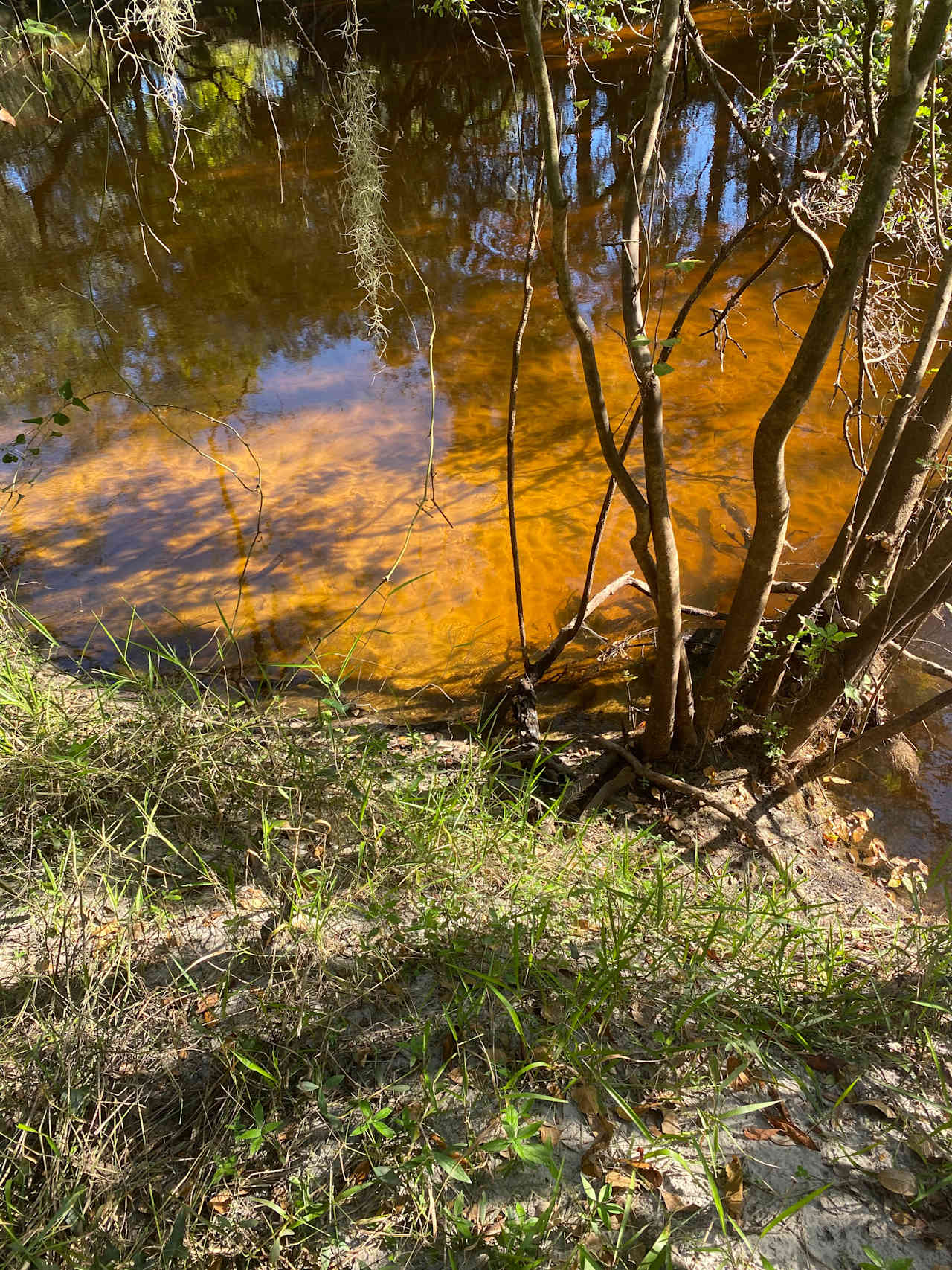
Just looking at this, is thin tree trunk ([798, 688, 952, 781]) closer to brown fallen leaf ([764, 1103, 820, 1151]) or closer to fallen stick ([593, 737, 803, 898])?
fallen stick ([593, 737, 803, 898])

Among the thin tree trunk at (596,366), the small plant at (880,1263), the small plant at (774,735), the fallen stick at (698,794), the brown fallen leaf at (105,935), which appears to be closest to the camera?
the small plant at (880,1263)

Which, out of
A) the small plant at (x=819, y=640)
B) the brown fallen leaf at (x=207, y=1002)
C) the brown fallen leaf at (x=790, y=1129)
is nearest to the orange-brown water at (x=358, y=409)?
the small plant at (x=819, y=640)

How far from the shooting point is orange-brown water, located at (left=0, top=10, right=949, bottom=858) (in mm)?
4238

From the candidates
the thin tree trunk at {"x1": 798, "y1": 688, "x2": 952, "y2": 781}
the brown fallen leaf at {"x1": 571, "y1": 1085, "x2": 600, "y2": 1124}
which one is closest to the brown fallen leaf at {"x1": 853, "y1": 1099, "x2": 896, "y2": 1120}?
the brown fallen leaf at {"x1": 571, "y1": 1085, "x2": 600, "y2": 1124}

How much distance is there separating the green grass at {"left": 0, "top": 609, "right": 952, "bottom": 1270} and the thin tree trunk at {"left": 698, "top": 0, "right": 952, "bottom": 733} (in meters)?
0.93

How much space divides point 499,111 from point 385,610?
31.2 ft

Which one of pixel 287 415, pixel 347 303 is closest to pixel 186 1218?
pixel 287 415

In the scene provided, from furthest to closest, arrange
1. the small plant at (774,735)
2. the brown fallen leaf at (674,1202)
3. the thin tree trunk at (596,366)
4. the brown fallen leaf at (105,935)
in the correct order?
the small plant at (774,735) < the thin tree trunk at (596,366) < the brown fallen leaf at (105,935) < the brown fallen leaf at (674,1202)

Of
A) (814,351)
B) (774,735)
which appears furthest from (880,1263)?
(814,351)

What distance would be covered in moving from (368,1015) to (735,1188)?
31.7 inches

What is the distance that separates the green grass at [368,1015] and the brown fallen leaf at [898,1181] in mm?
20

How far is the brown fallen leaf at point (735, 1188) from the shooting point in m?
1.44

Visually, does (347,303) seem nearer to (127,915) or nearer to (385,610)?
(385,610)

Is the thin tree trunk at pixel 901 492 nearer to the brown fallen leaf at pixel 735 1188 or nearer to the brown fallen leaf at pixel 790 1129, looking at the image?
the brown fallen leaf at pixel 790 1129
